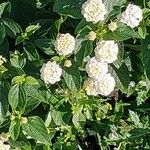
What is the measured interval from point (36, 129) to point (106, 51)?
0.54 metres

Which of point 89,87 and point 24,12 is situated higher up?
point 24,12

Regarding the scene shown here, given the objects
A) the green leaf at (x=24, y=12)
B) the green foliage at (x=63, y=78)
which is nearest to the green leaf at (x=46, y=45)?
the green foliage at (x=63, y=78)

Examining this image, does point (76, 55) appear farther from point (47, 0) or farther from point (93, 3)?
point (47, 0)

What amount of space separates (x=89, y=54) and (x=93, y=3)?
213mm

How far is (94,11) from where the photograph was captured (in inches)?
72.3

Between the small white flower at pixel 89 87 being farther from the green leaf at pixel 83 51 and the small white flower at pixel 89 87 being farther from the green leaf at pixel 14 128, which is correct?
the green leaf at pixel 14 128

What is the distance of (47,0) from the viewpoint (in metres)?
2.54

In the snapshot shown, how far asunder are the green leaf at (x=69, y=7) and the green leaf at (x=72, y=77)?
0.78ft

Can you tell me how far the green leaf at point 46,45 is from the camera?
2.07 m

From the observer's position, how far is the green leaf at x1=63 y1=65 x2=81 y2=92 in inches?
80.0

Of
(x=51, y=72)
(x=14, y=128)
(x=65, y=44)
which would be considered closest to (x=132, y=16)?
(x=65, y=44)

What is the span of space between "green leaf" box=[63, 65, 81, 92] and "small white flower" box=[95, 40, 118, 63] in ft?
0.58

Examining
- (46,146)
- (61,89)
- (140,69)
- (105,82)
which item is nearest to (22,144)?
(46,146)

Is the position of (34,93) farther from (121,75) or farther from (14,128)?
(121,75)
